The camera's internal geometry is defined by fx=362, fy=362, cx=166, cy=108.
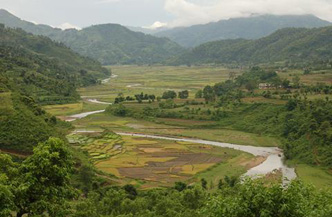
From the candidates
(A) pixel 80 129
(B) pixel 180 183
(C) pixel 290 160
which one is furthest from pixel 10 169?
(A) pixel 80 129

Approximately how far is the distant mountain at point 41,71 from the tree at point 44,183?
201 ft

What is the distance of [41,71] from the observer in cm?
12431

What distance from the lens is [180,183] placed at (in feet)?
134

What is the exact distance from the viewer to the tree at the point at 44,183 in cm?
1311

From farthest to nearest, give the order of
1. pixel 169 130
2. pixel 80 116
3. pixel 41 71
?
1. pixel 41 71
2. pixel 80 116
3. pixel 169 130

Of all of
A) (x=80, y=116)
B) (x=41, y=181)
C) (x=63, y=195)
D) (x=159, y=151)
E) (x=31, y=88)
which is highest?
(x=41, y=181)

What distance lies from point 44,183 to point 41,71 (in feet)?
388

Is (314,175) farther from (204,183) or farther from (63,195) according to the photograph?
(63,195)

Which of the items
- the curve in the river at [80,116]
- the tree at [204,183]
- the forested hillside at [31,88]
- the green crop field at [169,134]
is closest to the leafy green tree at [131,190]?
the green crop field at [169,134]

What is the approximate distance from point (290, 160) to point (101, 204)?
35804 mm

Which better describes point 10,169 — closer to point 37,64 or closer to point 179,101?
point 179,101

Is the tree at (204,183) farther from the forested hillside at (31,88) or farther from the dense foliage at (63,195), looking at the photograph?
the dense foliage at (63,195)

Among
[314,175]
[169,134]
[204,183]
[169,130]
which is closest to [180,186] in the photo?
[204,183]

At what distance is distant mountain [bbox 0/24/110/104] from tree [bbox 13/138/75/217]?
61.2 m
